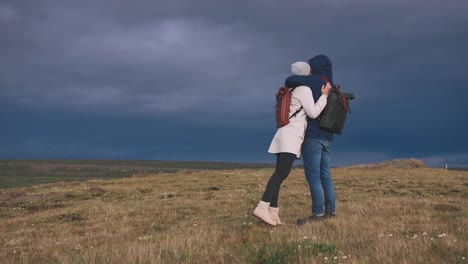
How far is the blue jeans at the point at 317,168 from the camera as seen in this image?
984 cm

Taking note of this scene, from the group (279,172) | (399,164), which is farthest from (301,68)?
(399,164)

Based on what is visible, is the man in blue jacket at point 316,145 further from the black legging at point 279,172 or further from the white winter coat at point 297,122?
the black legging at point 279,172

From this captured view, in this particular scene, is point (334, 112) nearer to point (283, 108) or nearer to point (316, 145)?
point (316, 145)

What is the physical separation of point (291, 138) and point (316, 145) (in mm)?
629

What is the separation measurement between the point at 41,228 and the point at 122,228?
369 centimetres

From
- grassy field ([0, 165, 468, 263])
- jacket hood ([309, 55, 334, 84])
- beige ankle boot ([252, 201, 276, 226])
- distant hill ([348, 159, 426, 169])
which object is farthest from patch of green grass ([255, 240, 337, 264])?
distant hill ([348, 159, 426, 169])

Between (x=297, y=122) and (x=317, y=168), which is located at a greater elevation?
(x=297, y=122)

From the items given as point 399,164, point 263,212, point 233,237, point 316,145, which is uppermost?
point 316,145

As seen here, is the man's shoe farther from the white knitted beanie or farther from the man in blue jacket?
the white knitted beanie

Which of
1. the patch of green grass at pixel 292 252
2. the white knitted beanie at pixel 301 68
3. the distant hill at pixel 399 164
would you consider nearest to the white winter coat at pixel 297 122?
the white knitted beanie at pixel 301 68

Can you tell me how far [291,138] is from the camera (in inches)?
378

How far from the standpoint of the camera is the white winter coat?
9.55 metres

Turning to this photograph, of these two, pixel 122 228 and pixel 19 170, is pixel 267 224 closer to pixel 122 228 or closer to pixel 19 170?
pixel 122 228

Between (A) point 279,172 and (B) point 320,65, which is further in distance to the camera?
(B) point 320,65
